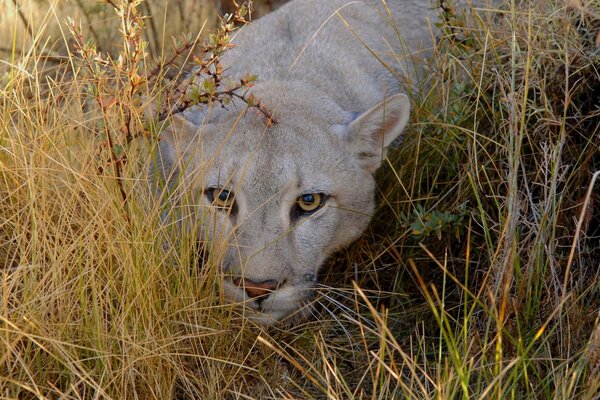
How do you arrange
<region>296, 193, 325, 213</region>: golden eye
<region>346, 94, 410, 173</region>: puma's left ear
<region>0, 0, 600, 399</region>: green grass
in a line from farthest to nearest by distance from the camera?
<region>346, 94, 410, 173</region>: puma's left ear, <region>296, 193, 325, 213</region>: golden eye, <region>0, 0, 600, 399</region>: green grass

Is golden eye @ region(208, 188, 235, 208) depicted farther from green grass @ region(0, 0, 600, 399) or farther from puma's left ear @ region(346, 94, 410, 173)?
puma's left ear @ region(346, 94, 410, 173)

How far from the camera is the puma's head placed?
3758 mm

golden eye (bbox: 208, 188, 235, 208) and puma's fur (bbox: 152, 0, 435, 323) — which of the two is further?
golden eye (bbox: 208, 188, 235, 208)

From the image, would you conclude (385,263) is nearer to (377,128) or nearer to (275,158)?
(377,128)

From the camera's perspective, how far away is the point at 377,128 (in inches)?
169

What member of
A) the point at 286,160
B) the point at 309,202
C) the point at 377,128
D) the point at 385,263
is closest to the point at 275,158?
the point at 286,160

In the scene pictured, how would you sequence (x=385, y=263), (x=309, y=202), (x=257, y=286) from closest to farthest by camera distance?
(x=257, y=286) < (x=309, y=202) < (x=385, y=263)

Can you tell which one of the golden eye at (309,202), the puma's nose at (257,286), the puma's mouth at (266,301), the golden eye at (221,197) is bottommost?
the puma's mouth at (266,301)

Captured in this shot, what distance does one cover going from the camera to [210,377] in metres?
3.55

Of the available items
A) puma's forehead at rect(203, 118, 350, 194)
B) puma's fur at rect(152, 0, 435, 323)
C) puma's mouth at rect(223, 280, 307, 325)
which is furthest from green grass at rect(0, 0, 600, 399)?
puma's forehead at rect(203, 118, 350, 194)

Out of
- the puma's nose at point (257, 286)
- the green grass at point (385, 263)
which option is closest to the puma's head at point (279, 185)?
the puma's nose at point (257, 286)

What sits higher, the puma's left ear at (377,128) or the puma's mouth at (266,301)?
the puma's left ear at (377,128)

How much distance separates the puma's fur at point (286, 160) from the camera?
3.79 m

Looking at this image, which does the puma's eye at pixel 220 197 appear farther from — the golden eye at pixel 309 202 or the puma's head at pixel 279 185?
the golden eye at pixel 309 202
